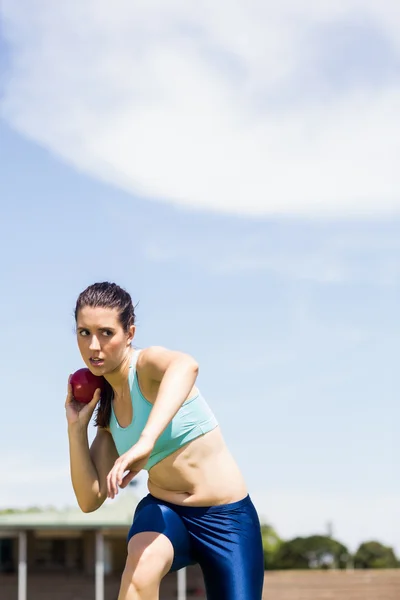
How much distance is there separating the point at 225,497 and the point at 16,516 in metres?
37.7

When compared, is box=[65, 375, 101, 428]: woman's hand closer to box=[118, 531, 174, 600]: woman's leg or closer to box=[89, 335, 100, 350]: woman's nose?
box=[89, 335, 100, 350]: woman's nose

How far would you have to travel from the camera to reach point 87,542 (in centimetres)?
4584

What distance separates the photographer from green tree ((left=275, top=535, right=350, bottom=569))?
76500 mm

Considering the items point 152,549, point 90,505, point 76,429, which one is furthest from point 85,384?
point 152,549

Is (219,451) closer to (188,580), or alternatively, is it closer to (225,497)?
(225,497)

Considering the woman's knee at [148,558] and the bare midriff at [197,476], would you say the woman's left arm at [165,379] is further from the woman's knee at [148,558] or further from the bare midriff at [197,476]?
the woman's knee at [148,558]

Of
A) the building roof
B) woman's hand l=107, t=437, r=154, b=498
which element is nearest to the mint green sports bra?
woman's hand l=107, t=437, r=154, b=498

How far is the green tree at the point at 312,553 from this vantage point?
7650 cm

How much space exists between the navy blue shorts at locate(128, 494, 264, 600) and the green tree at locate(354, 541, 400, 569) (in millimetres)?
77844

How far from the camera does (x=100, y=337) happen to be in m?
4.66

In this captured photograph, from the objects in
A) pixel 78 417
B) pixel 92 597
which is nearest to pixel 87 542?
pixel 92 597

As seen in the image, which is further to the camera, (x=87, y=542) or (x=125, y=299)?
(x=87, y=542)

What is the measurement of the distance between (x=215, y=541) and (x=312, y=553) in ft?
248

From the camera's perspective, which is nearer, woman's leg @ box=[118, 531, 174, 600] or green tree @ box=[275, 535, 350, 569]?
woman's leg @ box=[118, 531, 174, 600]
